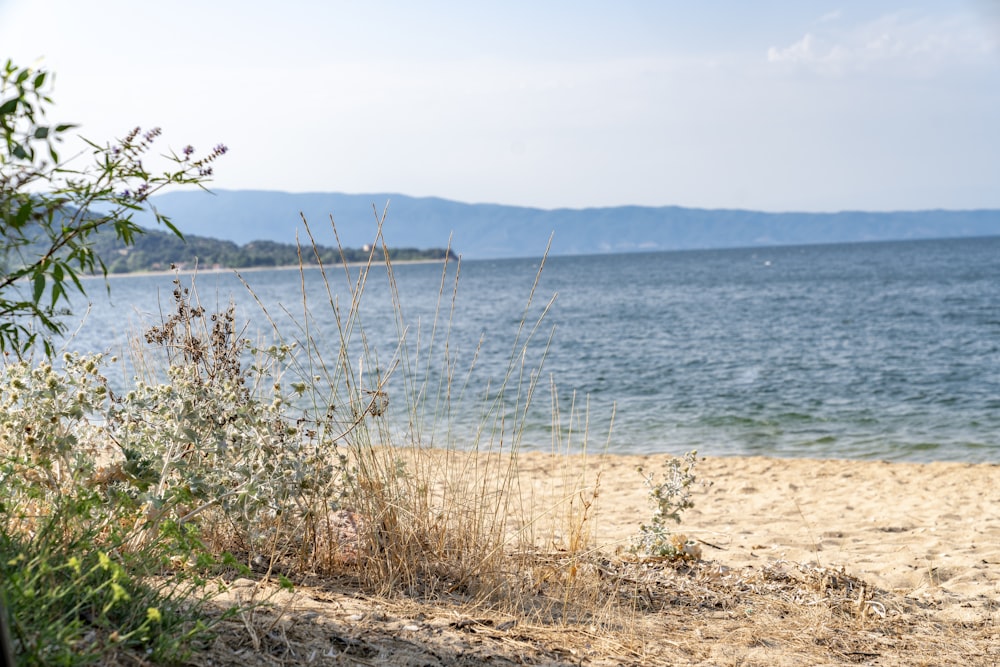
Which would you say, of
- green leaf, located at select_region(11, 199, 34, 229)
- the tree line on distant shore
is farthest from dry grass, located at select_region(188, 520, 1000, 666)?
the tree line on distant shore

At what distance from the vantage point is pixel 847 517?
6629mm

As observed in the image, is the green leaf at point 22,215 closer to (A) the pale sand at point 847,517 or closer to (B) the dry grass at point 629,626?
(B) the dry grass at point 629,626

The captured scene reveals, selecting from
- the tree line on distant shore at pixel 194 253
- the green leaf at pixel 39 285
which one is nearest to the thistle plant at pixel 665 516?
the green leaf at pixel 39 285

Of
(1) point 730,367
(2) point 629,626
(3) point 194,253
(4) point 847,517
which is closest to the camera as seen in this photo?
(2) point 629,626

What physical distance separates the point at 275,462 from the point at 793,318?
1177 inches

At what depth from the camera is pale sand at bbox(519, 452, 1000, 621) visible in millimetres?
4738

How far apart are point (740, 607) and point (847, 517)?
3.17 m

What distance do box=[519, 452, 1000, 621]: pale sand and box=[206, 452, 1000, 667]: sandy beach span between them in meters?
0.02

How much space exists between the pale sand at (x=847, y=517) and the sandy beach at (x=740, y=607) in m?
0.02

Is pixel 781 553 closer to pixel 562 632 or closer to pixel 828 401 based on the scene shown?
pixel 562 632

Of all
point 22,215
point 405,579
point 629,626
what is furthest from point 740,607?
point 22,215

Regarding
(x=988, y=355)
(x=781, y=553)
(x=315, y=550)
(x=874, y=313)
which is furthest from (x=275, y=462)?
(x=874, y=313)

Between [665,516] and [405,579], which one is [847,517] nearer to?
[665,516]

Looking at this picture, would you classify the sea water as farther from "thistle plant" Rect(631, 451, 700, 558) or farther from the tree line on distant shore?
the tree line on distant shore
